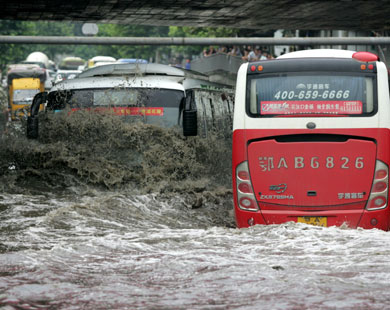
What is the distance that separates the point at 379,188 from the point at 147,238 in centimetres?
325

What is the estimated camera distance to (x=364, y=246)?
10.8 metres

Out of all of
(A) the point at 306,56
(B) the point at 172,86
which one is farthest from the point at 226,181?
(A) the point at 306,56

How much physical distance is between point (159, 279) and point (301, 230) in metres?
3.22

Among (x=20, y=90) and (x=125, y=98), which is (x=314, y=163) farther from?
(x=20, y=90)

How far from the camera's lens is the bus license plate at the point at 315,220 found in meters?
12.1

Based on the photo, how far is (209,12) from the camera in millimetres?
30062

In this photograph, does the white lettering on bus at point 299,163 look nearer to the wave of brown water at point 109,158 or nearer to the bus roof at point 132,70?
the wave of brown water at point 109,158

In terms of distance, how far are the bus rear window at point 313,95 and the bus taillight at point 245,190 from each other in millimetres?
790

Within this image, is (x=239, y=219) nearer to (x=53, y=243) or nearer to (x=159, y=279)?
(x=53, y=243)

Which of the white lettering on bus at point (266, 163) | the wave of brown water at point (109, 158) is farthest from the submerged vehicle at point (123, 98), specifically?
the white lettering on bus at point (266, 163)

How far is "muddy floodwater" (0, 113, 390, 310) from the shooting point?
330 inches

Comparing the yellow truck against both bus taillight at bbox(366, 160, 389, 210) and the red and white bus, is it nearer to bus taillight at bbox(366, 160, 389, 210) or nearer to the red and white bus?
the red and white bus

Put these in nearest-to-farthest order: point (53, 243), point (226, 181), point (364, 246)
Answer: point (364, 246) → point (53, 243) → point (226, 181)

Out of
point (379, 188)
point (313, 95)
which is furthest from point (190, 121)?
point (379, 188)
